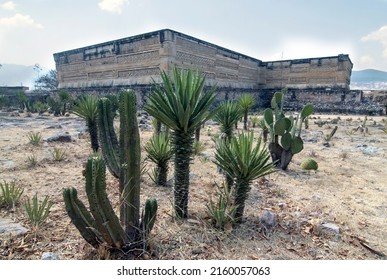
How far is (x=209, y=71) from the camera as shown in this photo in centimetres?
1606

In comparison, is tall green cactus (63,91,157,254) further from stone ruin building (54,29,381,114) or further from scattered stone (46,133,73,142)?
stone ruin building (54,29,381,114)

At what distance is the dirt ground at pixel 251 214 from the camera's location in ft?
7.18

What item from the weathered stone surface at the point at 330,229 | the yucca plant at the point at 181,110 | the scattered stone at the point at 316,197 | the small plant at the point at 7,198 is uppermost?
the yucca plant at the point at 181,110

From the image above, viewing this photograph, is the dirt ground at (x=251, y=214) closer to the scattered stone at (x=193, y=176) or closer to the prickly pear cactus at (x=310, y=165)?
the scattered stone at (x=193, y=176)

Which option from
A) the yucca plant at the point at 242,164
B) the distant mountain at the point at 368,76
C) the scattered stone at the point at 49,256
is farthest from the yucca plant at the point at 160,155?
the distant mountain at the point at 368,76

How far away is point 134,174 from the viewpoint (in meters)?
2.14

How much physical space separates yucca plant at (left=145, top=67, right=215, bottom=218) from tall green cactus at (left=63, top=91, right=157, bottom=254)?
340mm

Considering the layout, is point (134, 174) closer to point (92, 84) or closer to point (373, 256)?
point (373, 256)

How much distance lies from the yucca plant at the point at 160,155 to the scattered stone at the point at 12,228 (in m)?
1.62

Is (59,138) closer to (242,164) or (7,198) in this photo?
(7,198)

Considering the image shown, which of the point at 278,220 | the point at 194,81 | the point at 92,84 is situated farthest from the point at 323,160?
the point at 92,84

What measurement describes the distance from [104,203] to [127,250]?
485mm

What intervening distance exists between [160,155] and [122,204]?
132 centimetres

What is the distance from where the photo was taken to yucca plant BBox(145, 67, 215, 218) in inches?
93.7
